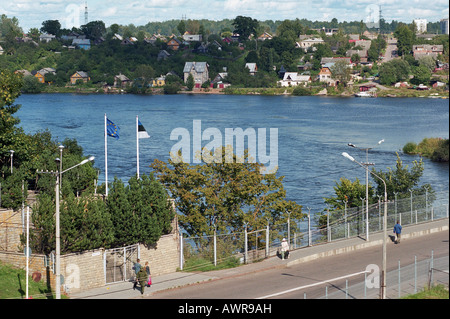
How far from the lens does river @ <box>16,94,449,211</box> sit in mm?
61625

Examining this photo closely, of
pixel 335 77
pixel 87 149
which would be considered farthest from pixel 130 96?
pixel 87 149

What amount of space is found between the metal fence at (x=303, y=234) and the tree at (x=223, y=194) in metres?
1.19

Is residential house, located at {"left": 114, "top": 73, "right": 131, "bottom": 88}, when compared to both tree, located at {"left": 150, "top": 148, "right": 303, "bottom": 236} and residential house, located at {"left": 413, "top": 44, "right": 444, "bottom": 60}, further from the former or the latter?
tree, located at {"left": 150, "top": 148, "right": 303, "bottom": 236}

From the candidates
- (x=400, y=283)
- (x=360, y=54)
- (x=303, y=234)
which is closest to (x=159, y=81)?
(x=360, y=54)

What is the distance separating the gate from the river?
2303cm

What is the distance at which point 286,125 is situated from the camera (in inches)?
3834

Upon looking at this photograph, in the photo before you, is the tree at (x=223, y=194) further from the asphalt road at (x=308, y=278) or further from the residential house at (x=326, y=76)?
the residential house at (x=326, y=76)

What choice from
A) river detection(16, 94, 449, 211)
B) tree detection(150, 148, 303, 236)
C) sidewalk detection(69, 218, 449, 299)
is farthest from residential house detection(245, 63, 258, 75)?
sidewalk detection(69, 218, 449, 299)

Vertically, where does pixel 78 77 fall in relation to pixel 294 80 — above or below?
above

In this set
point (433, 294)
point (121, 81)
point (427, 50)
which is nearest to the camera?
point (433, 294)

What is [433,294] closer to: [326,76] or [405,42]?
[326,76]

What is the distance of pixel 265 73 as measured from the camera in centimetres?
17150

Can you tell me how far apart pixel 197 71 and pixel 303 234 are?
14270 centimetres

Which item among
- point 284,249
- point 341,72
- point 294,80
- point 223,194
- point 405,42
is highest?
point 405,42
